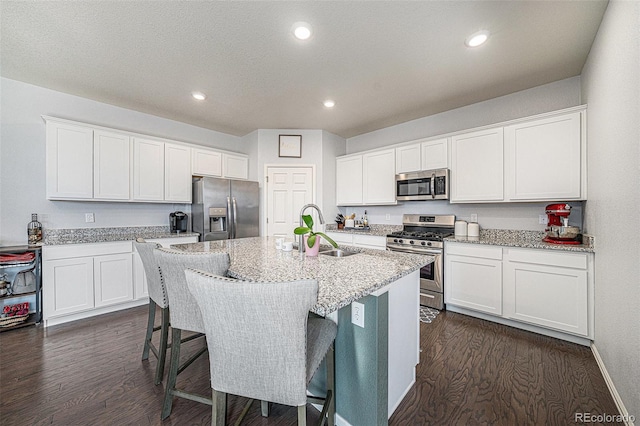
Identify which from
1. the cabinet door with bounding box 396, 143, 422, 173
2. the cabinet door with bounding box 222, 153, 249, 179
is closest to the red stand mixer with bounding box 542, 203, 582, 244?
the cabinet door with bounding box 396, 143, 422, 173

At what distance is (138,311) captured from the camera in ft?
10.3

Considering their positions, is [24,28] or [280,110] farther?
[280,110]

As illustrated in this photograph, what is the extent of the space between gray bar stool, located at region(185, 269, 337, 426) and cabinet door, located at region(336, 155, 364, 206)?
3.75m

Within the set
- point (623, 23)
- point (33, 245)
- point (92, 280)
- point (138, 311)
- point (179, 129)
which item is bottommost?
point (138, 311)

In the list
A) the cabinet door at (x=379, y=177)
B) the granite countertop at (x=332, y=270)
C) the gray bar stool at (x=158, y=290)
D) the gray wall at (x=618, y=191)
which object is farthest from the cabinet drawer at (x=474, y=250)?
the gray bar stool at (x=158, y=290)

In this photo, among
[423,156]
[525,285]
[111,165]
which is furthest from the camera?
[423,156]

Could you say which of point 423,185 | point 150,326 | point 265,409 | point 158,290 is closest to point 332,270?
point 265,409

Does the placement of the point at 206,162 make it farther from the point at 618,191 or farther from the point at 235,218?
the point at 618,191

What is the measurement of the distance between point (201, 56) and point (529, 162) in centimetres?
362

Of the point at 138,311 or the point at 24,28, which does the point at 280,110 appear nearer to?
the point at 24,28

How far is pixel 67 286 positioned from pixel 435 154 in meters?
4.81

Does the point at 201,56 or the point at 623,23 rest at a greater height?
the point at 201,56

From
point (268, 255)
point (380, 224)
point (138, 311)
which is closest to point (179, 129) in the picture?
point (138, 311)

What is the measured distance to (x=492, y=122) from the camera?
10.8 feet
